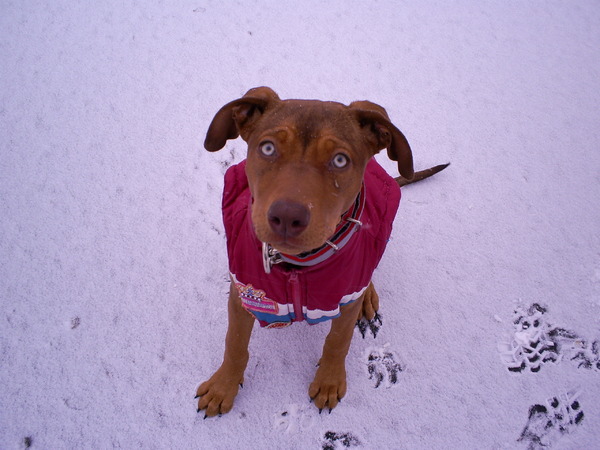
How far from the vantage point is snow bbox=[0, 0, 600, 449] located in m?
2.60

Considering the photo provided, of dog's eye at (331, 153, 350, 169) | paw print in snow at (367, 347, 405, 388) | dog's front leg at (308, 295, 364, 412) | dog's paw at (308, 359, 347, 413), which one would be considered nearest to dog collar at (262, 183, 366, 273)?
dog's eye at (331, 153, 350, 169)

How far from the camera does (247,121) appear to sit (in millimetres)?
2064

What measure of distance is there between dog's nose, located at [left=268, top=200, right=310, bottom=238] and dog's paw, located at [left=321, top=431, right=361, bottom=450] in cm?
156

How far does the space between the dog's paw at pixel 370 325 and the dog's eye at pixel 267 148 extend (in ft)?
5.41

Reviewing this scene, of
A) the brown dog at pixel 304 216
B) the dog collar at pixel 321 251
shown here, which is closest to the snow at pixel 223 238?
the brown dog at pixel 304 216

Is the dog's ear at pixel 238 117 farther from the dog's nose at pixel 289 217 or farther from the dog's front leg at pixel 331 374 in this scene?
the dog's front leg at pixel 331 374

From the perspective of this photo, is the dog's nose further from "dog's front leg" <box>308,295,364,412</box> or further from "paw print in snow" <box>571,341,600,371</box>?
"paw print in snow" <box>571,341,600,371</box>

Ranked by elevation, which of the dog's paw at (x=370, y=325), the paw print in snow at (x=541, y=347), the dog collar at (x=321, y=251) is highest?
the dog collar at (x=321, y=251)

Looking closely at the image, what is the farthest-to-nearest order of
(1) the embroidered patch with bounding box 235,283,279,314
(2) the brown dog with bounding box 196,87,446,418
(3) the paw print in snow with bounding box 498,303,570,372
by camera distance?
1. (3) the paw print in snow with bounding box 498,303,570,372
2. (1) the embroidered patch with bounding box 235,283,279,314
3. (2) the brown dog with bounding box 196,87,446,418

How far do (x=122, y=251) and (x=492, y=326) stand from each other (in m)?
2.83

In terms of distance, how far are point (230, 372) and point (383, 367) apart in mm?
1033

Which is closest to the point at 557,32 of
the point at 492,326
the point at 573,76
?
the point at 573,76

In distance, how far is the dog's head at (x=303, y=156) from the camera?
161 centimetres

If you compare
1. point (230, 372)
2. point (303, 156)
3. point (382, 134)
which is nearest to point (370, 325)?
point (230, 372)
